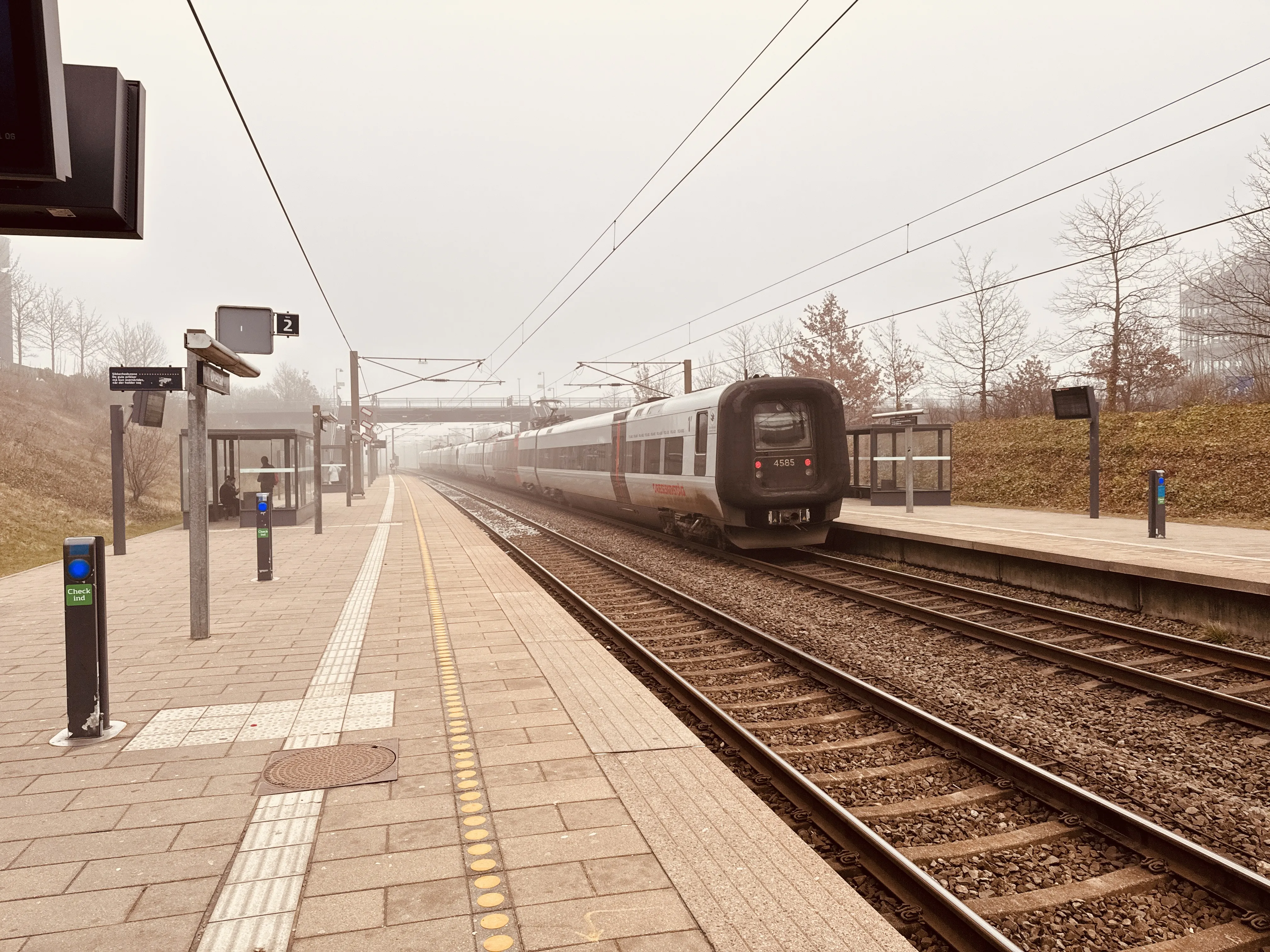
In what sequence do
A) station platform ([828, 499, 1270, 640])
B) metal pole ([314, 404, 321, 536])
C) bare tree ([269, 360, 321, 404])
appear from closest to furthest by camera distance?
station platform ([828, 499, 1270, 640]), metal pole ([314, 404, 321, 536]), bare tree ([269, 360, 321, 404])

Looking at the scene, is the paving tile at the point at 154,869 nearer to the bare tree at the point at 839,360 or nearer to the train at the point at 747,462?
the train at the point at 747,462

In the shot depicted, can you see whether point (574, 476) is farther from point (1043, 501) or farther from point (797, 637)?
point (797, 637)

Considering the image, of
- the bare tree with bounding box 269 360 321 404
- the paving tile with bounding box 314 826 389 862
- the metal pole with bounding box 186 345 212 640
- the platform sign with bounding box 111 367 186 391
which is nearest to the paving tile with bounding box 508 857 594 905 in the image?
the paving tile with bounding box 314 826 389 862

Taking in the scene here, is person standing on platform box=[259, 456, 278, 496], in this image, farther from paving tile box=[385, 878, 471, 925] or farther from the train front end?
paving tile box=[385, 878, 471, 925]

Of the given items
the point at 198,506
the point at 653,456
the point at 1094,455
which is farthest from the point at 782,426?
the point at 198,506

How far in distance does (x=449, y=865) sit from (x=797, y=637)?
5.29 m

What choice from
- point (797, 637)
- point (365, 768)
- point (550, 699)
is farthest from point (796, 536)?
point (365, 768)

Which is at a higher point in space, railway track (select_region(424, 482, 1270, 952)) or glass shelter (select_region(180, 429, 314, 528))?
glass shelter (select_region(180, 429, 314, 528))

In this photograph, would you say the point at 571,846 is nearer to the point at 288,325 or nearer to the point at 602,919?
the point at 602,919

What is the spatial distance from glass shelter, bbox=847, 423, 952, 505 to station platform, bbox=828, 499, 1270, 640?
201 cm

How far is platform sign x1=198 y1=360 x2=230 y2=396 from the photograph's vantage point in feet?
22.6

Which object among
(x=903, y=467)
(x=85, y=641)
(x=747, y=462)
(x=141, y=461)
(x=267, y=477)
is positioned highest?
(x=141, y=461)

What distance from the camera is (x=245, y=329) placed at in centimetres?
890

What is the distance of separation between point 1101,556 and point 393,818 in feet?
30.6
